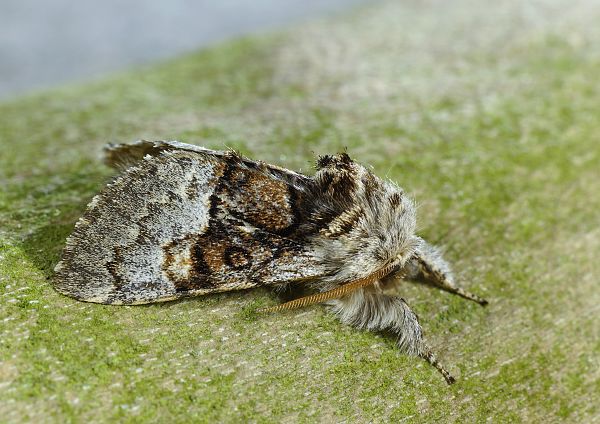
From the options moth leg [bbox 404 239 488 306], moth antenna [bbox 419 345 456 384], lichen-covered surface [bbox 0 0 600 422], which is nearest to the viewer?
lichen-covered surface [bbox 0 0 600 422]

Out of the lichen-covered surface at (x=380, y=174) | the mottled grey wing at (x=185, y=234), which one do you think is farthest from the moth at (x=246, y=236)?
the lichen-covered surface at (x=380, y=174)

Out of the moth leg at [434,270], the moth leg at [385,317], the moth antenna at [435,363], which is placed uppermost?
the moth leg at [434,270]

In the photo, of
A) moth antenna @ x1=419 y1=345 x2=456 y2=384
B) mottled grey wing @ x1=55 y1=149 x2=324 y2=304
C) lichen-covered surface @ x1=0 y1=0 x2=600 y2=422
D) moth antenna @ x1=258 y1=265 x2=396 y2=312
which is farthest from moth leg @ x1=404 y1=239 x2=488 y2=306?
mottled grey wing @ x1=55 y1=149 x2=324 y2=304

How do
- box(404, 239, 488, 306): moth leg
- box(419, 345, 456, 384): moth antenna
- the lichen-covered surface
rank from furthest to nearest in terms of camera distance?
box(404, 239, 488, 306): moth leg, box(419, 345, 456, 384): moth antenna, the lichen-covered surface

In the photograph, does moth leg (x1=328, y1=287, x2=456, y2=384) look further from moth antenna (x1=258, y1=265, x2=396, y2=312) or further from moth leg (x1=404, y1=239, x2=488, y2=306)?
moth leg (x1=404, y1=239, x2=488, y2=306)

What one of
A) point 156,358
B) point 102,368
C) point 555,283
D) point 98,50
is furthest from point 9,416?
point 98,50

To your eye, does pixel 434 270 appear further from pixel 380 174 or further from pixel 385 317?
pixel 380 174

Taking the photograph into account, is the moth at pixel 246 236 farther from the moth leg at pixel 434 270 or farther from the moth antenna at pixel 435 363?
the moth leg at pixel 434 270

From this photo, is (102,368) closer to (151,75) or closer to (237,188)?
(237,188)
